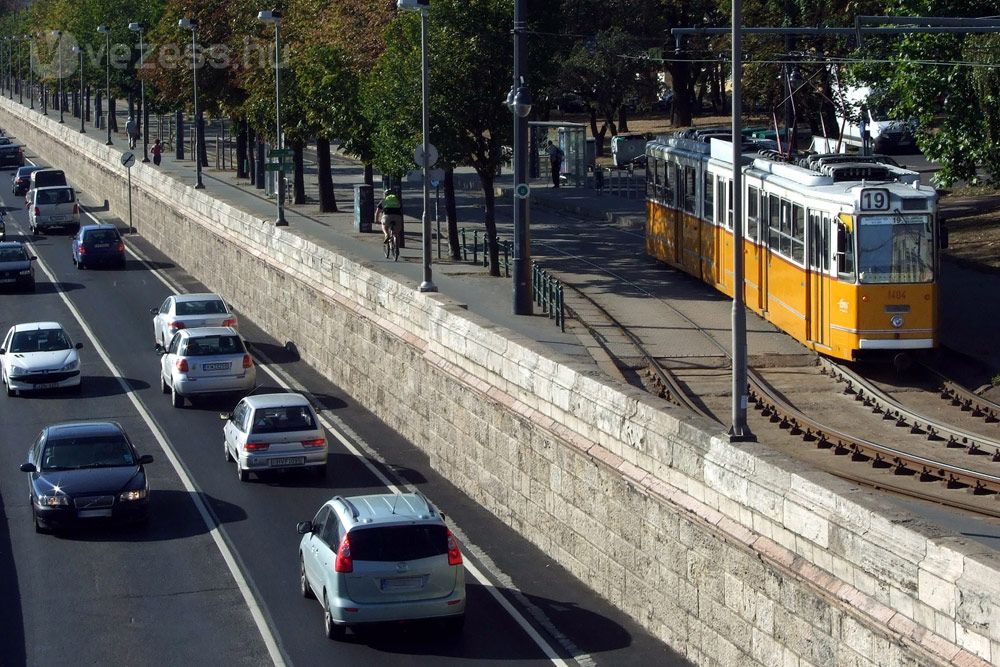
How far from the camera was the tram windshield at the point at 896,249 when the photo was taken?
25125 mm

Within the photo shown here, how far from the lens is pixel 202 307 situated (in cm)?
3578

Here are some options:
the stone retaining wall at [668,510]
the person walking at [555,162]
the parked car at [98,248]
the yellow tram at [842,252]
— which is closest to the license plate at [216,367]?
the stone retaining wall at [668,510]

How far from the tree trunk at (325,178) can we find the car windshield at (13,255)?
10.4 m

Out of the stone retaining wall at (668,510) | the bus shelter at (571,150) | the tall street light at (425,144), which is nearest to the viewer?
the stone retaining wall at (668,510)

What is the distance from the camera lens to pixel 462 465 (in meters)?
22.9

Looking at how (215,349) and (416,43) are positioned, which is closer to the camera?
(215,349)

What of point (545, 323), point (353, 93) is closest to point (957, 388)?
point (545, 323)

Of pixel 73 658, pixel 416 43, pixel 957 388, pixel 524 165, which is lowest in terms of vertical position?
pixel 73 658

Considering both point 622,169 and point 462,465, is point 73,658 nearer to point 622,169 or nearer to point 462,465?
point 462,465

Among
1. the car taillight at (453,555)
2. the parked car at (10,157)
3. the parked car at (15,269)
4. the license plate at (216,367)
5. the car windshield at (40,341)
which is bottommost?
the car taillight at (453,555)

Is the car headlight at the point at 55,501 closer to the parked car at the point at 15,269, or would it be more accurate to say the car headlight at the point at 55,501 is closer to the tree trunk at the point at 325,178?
the parked car at the point at 15,269

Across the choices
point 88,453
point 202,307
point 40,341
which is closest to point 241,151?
point 202,307

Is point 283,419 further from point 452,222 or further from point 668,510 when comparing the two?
point 452,222

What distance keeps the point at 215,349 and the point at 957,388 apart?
1458 centimetres
